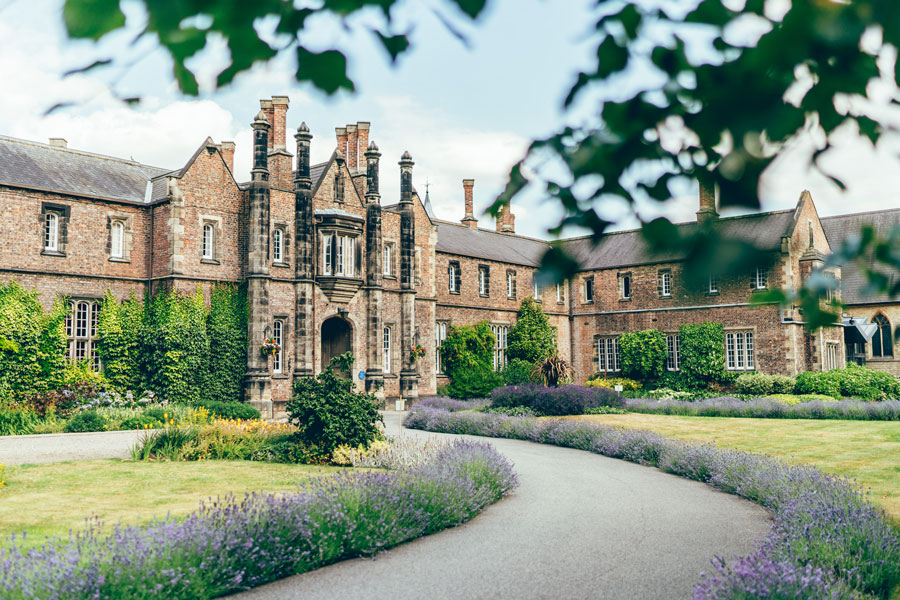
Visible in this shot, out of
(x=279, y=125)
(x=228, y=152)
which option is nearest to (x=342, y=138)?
(x=279, y=125)

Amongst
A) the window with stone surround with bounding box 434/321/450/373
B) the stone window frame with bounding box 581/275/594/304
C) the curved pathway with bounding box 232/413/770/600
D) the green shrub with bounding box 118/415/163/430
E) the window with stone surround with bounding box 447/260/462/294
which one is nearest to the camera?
the curved pathway with bounding box 232/413/770/600

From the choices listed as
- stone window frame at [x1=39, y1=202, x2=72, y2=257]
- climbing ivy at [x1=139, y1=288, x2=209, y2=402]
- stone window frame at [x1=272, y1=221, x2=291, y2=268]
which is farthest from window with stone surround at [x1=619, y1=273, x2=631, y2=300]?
stone window frame at [x1=39, y1=202, x2=72, y2=257]

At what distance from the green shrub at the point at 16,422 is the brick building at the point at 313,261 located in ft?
18.7

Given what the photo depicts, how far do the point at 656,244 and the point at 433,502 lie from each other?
7418mm

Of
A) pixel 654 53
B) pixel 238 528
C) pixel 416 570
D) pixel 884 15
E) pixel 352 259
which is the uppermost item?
pixel 352 259

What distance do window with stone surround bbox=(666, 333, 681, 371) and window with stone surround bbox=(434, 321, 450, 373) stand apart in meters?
11.4

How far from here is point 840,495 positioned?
935 centimetres

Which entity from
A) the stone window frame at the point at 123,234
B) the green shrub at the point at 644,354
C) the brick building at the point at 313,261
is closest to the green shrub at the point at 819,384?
the brick building at the point at 313,261

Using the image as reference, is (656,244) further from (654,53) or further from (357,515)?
(357,515)

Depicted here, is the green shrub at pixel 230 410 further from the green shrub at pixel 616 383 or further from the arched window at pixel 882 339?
the arched window at pixel 882 339

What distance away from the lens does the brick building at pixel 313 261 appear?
2570 cm

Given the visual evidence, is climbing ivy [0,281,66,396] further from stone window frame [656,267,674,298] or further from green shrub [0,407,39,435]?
stone window frame [656,267,674,298]

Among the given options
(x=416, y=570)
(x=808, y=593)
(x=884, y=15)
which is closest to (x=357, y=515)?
(x=416, y=570)

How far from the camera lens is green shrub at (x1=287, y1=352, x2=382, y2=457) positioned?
1477cm
